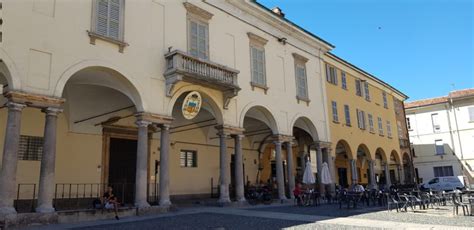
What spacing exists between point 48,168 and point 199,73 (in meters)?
6.72

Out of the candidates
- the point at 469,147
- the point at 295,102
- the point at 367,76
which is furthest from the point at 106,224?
the point at 469,147

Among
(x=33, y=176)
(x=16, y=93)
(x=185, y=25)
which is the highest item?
(x=185, y=25)

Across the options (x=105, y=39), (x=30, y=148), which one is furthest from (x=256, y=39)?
(x=30, y=148)

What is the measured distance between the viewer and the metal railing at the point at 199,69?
15.1 m

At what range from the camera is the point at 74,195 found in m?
16.5

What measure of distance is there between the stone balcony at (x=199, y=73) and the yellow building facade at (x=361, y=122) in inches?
418

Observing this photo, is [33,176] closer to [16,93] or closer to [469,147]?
[16,93]

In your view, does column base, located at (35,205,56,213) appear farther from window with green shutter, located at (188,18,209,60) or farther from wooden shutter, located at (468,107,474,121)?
wooden shutter, located at (468,107,474,121)

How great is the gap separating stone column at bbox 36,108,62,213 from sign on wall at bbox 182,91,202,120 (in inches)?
199

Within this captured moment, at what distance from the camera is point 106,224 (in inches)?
441

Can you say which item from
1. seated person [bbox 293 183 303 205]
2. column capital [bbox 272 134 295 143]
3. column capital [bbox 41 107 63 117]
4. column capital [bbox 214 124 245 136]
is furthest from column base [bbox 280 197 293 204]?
column capital [bbox 41 107 63 117]

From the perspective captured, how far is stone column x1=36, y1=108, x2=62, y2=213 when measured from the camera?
11.3m

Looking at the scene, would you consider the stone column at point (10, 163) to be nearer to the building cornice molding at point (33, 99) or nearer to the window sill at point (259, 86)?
the building cornice molding at point (33, 99)

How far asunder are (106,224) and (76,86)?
7.12 meters
